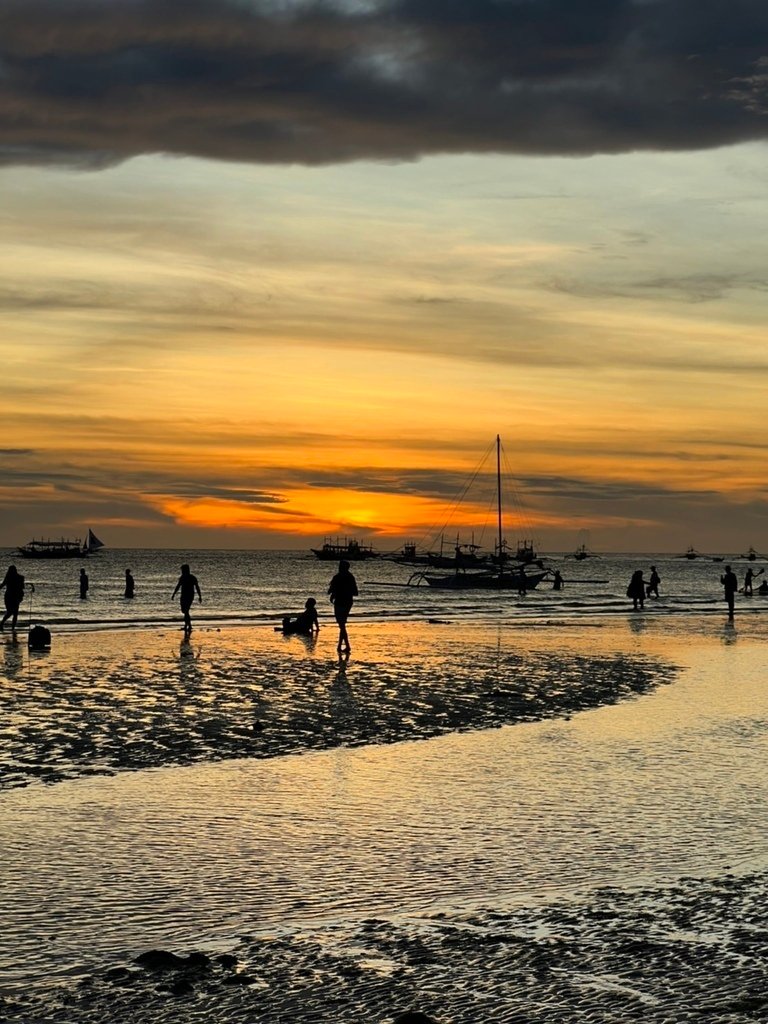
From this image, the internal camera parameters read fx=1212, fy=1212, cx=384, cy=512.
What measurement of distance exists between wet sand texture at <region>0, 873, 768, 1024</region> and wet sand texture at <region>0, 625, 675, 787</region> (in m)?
6.07

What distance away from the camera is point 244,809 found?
10906mm

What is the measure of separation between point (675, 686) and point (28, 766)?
13.1 meters

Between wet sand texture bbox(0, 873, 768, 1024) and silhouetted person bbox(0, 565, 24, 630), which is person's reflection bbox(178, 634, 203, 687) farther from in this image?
wet sand texture bbox(0, 873, 768, 1024)

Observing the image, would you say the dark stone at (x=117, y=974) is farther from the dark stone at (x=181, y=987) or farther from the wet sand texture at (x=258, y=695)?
the wet sand texture at (x=258, y=695)

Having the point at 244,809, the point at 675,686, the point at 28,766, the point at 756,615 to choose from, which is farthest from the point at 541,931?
the point at 756,615

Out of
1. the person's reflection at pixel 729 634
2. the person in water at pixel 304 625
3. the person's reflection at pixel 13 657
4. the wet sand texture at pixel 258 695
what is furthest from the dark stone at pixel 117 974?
the person in water at pixel 304 625

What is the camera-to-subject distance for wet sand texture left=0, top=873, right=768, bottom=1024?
5891 mm

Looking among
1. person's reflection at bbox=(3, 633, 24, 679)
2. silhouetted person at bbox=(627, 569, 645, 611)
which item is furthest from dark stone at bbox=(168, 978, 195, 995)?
silhouetted person at bbox=(627, 569, 645, 611)

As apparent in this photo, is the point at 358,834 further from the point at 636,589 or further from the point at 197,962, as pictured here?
the point at 636,589

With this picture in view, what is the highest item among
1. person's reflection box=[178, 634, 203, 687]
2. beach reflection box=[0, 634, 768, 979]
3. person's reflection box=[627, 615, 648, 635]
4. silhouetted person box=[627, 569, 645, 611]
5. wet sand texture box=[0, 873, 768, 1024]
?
silhouetted person box=[627, 569, 645, 611]

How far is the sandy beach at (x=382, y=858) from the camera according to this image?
20.5 feet

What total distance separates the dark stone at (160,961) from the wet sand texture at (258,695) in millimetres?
5805

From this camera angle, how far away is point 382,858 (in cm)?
905

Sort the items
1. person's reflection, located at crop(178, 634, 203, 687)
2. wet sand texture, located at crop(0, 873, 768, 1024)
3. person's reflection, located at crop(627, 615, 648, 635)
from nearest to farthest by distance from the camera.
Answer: wet sand texture, located at crop(0, 873, 768, 1024)
person's reflection, located at crop(178, 634, 203, 687)
person's reflection, located at crop(627, 615, 648, 635)
